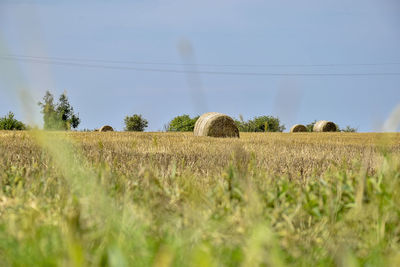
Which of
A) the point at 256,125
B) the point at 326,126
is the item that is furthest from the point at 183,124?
the point at 256,125

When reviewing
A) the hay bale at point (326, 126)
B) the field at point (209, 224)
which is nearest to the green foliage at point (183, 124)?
the hay bale at point (326, 126)

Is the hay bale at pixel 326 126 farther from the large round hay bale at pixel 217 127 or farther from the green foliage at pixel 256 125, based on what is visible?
the large round hay bale at pixel 217 127

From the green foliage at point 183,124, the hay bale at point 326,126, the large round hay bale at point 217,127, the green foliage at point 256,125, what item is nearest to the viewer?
the green foliage at point 256,125

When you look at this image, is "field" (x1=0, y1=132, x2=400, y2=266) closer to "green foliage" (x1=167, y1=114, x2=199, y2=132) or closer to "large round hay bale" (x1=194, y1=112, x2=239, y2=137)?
"large round hay bale" (x1=194, y1=112, x2=239, y2=137)

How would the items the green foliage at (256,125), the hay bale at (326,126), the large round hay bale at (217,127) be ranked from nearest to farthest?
the green foliage at (256,125) < the large round hay bale at (217,127) < the hay bale at (326,126)

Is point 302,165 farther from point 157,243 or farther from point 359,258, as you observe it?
point 157,243

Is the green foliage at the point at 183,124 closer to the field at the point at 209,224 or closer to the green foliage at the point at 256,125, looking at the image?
the green foliage at the point at 256,125

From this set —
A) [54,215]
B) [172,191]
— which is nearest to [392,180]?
[172,191]

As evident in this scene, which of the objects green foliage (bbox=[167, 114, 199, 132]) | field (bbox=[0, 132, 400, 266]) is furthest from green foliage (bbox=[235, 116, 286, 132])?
green foliage (bbox=[167, 114, 199, 132])

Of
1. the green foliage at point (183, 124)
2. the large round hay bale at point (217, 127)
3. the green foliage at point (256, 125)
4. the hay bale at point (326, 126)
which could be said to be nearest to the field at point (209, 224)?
the green foliage at point (256, 125)

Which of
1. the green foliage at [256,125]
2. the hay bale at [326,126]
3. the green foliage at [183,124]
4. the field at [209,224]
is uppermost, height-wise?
the green foliage at [183,124]

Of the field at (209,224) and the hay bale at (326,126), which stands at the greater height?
the hay bale at (326,126)

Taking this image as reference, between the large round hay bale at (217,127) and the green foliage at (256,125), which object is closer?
the green foliage at (256,125)

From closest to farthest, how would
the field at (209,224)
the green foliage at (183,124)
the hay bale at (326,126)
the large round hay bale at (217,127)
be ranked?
the field at (209,224) < the large round hay bale at (217,127) < the hay bale at (326,126) < the green foliage at (183,124)
